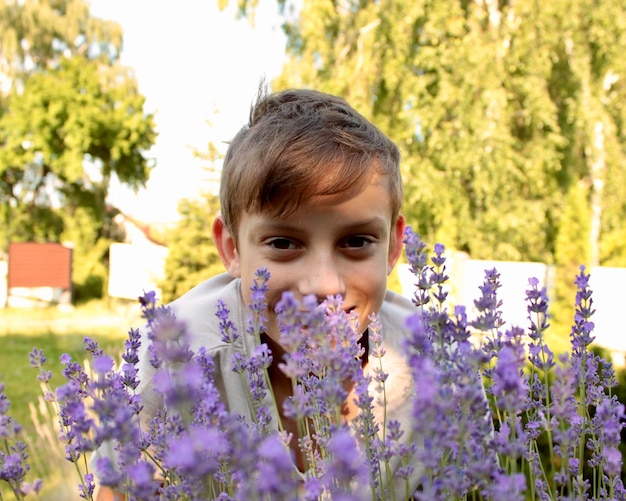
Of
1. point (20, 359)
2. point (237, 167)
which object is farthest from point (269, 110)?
point (20, 359)

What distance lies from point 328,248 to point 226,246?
2.36 ft

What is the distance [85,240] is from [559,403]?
82.4 feet

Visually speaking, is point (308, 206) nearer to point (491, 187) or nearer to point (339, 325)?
point (339, 325)

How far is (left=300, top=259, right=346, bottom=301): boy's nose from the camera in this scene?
156 cm

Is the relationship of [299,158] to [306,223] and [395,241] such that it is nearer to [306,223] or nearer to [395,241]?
[306,223]

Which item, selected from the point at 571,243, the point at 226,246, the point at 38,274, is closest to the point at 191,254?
the point at 571,243

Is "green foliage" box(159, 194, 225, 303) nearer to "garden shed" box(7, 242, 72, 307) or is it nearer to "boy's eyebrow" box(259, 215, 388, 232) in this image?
"boy's eyebrow" box(259, 215, 388, 232)

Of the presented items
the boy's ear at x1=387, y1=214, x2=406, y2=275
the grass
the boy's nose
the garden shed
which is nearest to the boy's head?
the boy's nose

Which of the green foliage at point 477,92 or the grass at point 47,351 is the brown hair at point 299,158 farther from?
the green foliage at point 477,92

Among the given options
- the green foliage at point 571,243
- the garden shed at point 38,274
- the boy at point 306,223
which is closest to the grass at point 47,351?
the boy at point 306,223

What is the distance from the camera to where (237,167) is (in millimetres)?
2057

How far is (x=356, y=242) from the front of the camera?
1.81 meters

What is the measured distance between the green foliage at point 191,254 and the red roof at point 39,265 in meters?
10.4

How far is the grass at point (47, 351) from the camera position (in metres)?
3.02
